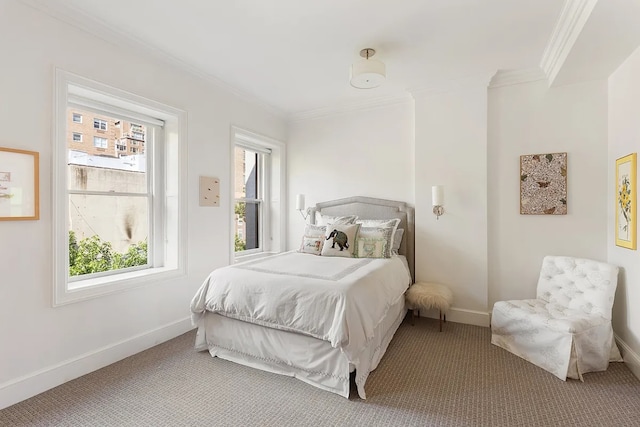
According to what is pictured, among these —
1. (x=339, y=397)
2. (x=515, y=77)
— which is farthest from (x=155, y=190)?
(x=515, y=77)

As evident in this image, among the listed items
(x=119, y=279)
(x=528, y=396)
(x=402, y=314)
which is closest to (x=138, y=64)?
(x=119, y=279)

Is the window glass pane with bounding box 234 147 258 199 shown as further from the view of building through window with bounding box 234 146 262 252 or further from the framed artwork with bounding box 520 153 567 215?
the framed artwork with bounding box 520 153 567 215

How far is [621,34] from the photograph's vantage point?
211cm

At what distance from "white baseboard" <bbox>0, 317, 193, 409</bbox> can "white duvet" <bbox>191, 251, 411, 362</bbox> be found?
1.80 feet

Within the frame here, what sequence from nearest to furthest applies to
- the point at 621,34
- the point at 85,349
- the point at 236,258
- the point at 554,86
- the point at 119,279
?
the point at 621,34, the point at 85,349, the point at 119,279, the point at 554,86, the point at 236,258

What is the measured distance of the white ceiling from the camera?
2127 mm

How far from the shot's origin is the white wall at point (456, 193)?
3273mm

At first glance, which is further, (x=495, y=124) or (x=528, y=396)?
(x=495, y=124)

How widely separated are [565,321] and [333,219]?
7.91ft

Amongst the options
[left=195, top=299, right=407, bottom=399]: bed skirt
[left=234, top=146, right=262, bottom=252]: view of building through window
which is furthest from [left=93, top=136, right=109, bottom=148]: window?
[left=195, top=299, right=407, bottom=399]: bed skirt

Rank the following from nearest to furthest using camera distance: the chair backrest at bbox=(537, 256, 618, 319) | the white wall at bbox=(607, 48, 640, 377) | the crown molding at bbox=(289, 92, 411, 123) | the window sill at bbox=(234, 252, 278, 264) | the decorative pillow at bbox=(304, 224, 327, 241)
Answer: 1. the white wall at bbox=(607, 48, 640, 377)
2. the chair backrest at bbox=(537, 256, 618, 319)
3. the decorative pillow at bbox=(304, 224, 327, 241)
4. the crown molding at bbox=(289, 92, 411, 123)
5. the window sill at bbox=(234, 252, 278, 264)

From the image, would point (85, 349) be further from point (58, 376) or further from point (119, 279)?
point (119, 279)

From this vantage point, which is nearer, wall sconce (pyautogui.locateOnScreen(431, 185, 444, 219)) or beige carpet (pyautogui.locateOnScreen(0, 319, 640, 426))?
beige carpet (pyautogui.locateOnScreen(0, 319, 640, 426))

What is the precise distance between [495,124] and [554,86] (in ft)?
1.94
